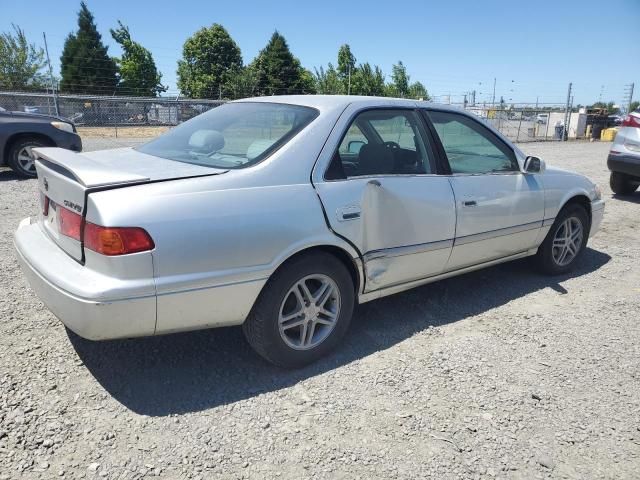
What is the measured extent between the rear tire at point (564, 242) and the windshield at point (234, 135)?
2706 millimetres

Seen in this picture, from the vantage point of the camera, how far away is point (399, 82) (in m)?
45.5

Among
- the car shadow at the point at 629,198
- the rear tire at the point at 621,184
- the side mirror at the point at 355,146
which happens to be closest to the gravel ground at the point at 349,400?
the side mirror at the point at 355,146

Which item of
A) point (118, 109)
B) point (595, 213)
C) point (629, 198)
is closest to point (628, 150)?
point (629, 198)

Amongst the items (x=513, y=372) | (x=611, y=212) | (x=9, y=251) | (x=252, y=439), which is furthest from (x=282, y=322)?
(x=611, y=212)

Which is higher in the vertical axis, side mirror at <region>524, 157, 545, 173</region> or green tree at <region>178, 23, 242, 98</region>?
green tree at <region>178, 23, 242, 98</region>

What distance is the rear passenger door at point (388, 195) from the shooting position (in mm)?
2953

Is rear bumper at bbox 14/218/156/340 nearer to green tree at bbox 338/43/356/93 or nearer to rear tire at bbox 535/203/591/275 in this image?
rear tire at bbox 535/203/591/275

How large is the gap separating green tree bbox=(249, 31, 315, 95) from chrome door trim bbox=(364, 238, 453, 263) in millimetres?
43340

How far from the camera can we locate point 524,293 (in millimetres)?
4281

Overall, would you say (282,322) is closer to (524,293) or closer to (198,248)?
(198,248)

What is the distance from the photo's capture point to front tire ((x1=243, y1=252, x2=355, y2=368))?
271cm

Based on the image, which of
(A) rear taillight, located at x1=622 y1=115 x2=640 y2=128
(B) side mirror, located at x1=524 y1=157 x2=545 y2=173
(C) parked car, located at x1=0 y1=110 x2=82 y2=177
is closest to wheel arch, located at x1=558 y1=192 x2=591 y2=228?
(B) side mirror, located at x1=524 y1=157 x2=545 y2=173

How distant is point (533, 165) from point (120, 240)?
3.30 meters

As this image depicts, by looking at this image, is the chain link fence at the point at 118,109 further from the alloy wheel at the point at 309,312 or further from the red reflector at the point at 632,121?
the alloy wheel at the point at 309,312
